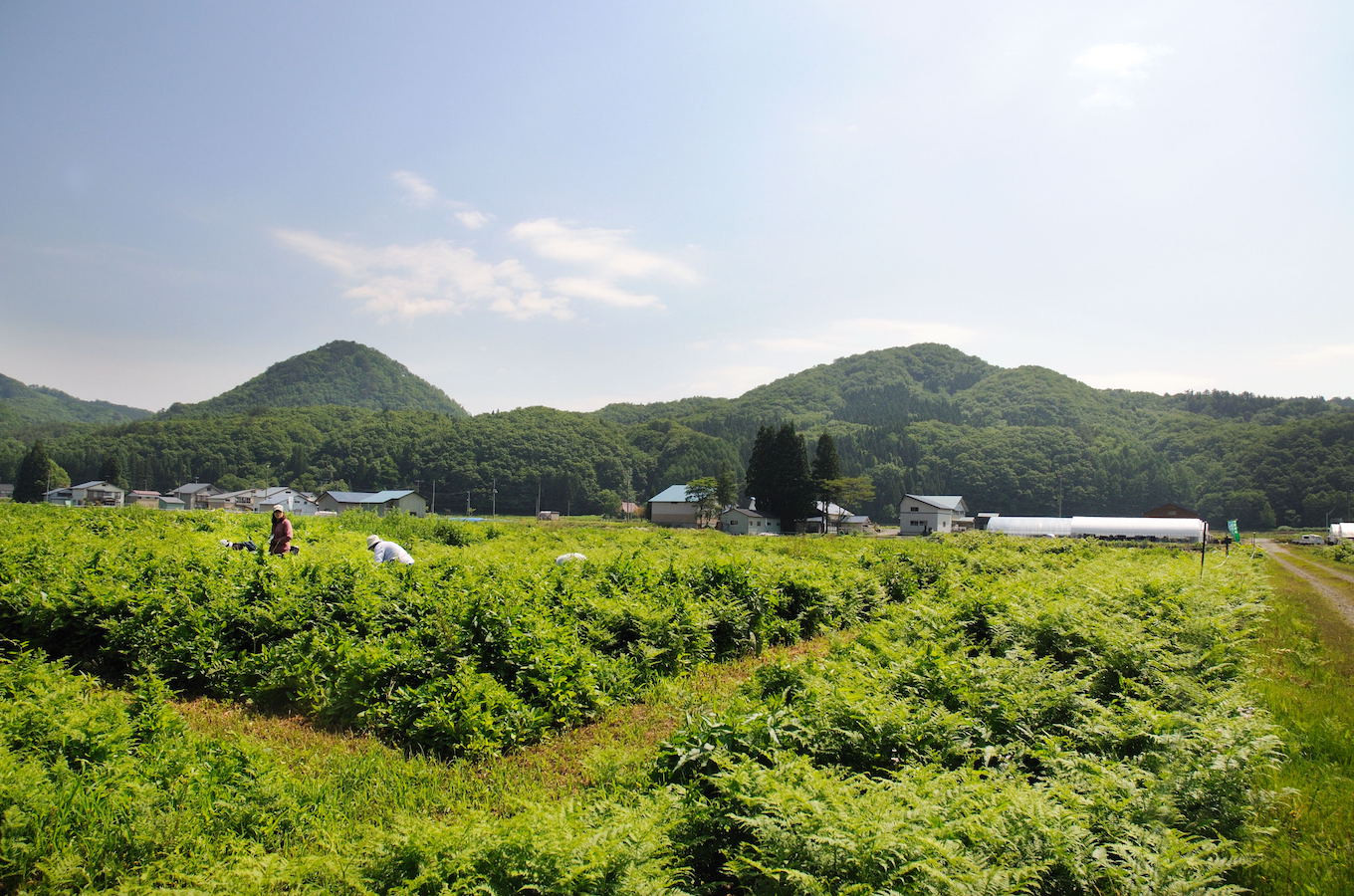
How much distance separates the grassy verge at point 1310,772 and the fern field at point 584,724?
208 millimetres

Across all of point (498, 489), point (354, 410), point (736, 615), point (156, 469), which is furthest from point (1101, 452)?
point (156, 469)

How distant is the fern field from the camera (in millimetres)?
3340

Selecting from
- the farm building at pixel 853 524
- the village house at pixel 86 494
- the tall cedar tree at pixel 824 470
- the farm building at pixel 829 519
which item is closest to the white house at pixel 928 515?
the farm building at pixel 853 524

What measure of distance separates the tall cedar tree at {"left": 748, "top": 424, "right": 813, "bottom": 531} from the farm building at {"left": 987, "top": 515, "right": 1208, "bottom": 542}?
1813 centimetres

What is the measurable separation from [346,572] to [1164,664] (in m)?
9.19

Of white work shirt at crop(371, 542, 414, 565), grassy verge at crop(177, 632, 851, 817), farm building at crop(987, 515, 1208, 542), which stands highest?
white work shirt at crop(371, 542, 414, 565)

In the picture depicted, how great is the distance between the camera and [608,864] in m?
3.21

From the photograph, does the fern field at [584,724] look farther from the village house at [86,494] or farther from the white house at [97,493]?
the white house at [97,493]

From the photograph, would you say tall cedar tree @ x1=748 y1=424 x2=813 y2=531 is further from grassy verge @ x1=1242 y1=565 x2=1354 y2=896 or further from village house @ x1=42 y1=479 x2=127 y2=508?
village house @ x1=42 y1=479 x2=127 y2=508

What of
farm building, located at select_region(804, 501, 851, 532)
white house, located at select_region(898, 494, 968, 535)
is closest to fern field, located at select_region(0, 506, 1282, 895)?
farm building, located at select_region(804, 501, 851, 532)

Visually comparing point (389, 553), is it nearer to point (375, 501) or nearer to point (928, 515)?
point (928, 515)

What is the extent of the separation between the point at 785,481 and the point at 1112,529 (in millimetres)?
31272

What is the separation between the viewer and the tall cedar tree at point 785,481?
71.0 meters

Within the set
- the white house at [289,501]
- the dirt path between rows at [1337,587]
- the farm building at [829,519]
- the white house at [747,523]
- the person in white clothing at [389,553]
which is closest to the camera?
the person in white clothing at [389,553]
